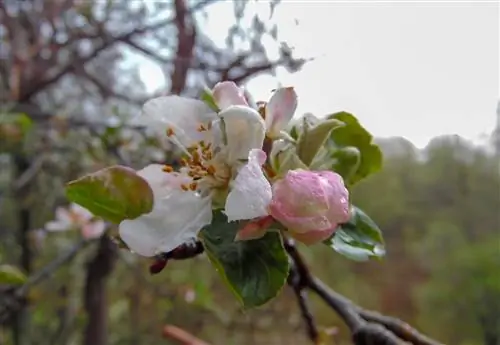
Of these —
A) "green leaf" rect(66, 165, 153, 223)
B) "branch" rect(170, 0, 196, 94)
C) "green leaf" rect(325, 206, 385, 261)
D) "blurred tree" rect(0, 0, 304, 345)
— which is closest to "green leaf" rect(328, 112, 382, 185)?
"green leaf" rect(325, 206, 385, 261)

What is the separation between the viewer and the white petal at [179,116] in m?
0.43

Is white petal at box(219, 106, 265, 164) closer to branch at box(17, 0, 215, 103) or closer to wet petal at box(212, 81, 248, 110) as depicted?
wet petal at box(212, 81, 248, 110)

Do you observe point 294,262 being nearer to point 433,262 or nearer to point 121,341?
point 121,341

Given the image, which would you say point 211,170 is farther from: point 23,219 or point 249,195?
point 23,219

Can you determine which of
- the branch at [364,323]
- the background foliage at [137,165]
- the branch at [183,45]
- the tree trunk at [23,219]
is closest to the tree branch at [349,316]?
the branch at [364,323]

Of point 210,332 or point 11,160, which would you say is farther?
point 210,332

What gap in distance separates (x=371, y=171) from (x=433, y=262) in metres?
2.27

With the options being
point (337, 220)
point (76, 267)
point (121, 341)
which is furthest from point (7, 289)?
point (121, 341)

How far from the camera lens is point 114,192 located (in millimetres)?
382

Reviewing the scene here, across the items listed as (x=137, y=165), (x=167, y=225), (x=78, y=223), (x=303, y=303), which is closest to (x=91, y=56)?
(x=78, y=223)

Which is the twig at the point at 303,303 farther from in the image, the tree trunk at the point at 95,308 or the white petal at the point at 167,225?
the tree trunk at the point at 95,308

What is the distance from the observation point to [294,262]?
0.50 m

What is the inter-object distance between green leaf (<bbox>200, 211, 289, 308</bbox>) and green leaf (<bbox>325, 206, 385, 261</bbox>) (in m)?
0.04

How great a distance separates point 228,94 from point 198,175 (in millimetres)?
51
